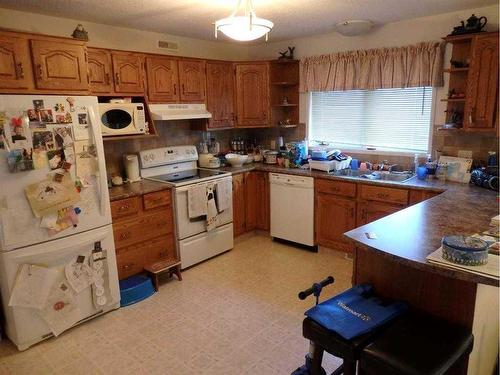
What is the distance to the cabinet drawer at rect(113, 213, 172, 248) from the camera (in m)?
3.17

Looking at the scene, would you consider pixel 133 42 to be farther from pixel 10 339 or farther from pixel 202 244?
pixel 10 339

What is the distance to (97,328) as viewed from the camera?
2.79 meters

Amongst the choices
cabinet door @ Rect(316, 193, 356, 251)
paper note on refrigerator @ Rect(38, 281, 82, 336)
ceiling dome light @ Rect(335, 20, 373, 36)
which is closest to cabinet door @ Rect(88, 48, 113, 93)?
paper note on refrigerator @ Rect(38, 281, 82, 336)

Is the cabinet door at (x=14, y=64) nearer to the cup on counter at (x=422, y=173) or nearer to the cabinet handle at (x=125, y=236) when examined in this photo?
the cabinet handle at (x=125, y=236)

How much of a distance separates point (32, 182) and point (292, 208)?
8.55ft

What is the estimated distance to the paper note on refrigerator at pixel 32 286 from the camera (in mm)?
2445

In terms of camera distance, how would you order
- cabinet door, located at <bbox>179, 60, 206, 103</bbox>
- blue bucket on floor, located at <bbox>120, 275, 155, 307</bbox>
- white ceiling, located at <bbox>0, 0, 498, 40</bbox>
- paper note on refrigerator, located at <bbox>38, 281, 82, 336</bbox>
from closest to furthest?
paper note on refrigerator, located at <bbox>38, 281, 82, 336</bbox>, white ceiling, located at <bbox>0, 0, 498, 40</bbox>, blue bucket on floor, located at <bbox>120, 275, 155, 307</bbox>, cabinet door, located at <bbox>179, 60, 206, 103</bbox>

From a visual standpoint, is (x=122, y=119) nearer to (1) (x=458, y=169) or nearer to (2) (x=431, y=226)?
(2) (x=431, y=226)

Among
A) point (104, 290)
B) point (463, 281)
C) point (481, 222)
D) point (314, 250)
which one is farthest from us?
point (314, 250)

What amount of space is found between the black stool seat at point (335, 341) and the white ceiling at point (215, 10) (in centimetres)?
239

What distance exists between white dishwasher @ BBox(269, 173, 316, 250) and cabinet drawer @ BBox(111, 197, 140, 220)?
164 cm

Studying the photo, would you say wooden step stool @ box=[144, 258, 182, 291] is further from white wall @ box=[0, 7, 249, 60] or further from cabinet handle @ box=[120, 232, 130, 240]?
white wall @ box=[0, 7, 249, 60]

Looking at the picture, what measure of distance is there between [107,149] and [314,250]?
2.49 metres

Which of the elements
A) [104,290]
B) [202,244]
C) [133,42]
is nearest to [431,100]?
[202,244]
